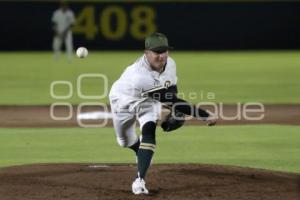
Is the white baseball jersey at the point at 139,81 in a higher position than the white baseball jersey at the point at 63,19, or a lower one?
higher

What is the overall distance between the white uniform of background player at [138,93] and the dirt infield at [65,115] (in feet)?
18.0

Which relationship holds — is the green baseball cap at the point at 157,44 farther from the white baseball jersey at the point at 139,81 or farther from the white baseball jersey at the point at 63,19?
the white baseball jersey at the point at 63,19

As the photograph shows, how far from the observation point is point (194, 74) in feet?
76.0

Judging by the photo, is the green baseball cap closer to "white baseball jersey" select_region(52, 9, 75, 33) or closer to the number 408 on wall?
"white baseball jersey" select_region(52, 9, 75, 33)

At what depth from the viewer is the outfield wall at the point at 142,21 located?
32062 mm

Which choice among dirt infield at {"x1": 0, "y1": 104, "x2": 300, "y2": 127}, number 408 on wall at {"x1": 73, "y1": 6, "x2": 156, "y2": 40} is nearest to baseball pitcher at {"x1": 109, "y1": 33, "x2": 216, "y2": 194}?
dirt infield at {"x1": 0, "y1": 104, "x2": 300, "y2": 127}

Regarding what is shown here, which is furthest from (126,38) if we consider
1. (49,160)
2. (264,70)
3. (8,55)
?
(49,160)

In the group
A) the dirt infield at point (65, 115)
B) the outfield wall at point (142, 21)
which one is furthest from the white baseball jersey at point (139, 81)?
the outfield wall at point (142, 21)

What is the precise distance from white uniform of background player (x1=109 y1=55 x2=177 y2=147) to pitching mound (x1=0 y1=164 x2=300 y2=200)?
70 cm

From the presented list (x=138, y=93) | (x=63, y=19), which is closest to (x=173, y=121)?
(x=138, y=93)

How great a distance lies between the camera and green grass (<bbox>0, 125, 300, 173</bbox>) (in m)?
9.73

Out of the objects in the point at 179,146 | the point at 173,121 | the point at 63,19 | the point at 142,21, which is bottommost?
the point at 179,146

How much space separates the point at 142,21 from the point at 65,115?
60.7 ft

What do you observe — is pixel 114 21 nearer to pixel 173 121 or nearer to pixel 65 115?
pixel 65 115
